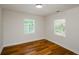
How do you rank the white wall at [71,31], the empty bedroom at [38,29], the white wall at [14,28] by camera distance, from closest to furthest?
the white wall at [71,31]
the empty bedroom at [38,29]
the white wall at [14,28]

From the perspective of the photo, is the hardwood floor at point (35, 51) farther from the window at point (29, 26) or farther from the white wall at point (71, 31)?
the window at point (29, 26)

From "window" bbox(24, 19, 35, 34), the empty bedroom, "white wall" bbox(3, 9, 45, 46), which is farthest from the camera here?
"window" bbox(24, 19, 35, 34)

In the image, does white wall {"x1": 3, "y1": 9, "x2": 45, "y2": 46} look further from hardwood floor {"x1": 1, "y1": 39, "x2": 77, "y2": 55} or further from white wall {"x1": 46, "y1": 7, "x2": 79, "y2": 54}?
white wall {"x1": 46, "y1": 7, "x2": 79, "y2": 54}

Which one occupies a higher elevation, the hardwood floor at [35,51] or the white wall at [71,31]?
the white wall at [71,31]

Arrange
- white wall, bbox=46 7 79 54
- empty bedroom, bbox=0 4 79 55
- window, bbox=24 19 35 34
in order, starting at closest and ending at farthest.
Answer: white wall, bbox=46 7 79 54, empty bedroom, bbox=0 4 79 55, window, bbox=24 19 35 34

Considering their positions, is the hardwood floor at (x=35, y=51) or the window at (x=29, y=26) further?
the window at (x=29, y=26)

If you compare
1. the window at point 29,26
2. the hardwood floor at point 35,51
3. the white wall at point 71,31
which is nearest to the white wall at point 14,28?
the window at point 29,26

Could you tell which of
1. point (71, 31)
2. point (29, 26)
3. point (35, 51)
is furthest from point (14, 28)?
point (71, 31)

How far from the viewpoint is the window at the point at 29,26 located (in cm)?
383

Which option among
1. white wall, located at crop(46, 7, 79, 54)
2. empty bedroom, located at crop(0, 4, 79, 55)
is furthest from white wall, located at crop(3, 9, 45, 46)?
white wall, located at crop(46, 7, 79, 54)

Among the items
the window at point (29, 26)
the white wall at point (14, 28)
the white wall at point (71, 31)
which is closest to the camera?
the white wall at point (71, 31)

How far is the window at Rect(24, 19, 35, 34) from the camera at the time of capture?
12.6ft
